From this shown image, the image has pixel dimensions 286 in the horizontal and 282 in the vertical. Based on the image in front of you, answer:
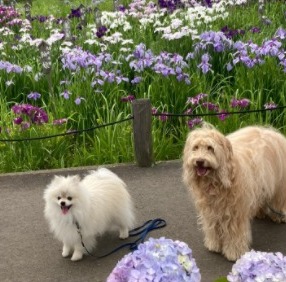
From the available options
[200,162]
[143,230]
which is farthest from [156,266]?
[143,230]

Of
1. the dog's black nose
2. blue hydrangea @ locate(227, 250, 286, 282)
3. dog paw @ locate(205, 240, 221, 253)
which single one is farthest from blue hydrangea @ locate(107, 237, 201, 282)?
dog paw @ locate(205, 240, 221, 253)

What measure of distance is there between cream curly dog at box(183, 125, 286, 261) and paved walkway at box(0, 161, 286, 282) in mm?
204

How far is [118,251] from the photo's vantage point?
3.83 m

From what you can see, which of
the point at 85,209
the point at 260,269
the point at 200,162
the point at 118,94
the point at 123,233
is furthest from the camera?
the point at 118,94

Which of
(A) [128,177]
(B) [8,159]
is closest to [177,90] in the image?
(A) [128,177]

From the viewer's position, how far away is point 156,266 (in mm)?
1489

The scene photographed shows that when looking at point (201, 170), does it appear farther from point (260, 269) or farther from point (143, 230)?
point (260, 269)

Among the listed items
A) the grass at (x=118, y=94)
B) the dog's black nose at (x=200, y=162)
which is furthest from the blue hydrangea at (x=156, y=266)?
the grass at (x=118, y=94)

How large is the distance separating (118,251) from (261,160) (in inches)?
49.0

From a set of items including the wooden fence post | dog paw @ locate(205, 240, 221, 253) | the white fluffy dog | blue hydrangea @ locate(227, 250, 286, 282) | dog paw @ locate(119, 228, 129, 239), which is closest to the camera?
blue hydrangea @ locate(227, 250, 286, 282)

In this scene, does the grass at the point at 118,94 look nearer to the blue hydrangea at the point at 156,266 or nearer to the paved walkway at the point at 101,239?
the paved walkway at the point at 101,239

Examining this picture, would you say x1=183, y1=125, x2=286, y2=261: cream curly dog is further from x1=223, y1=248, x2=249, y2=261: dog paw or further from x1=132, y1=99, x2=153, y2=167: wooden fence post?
Answer: x1=132, y1=99, x2=153, y2=167: wooden fence post

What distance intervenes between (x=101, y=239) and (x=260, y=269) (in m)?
2.70

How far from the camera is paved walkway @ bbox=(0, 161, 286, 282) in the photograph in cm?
360
